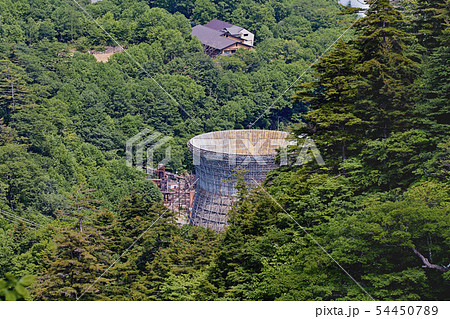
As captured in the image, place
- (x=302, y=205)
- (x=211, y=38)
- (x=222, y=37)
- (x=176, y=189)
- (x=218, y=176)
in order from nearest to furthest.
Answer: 1. (x=302, y=205)
2. (x=218, y=176)
3. (x=176, y=189)
4. (x=211, y=38)
5. (x=222, y=37)

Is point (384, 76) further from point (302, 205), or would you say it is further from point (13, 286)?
point (13, 286)

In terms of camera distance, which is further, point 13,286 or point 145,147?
point 145,147

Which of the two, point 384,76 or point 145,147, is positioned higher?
point 384,76

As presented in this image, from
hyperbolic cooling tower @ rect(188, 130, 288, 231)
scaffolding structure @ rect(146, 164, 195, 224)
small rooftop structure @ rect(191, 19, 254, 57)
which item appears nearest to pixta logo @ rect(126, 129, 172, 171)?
Result: scaffolding structure @ rect(146, 164, 195, 224)

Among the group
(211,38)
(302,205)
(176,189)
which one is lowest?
(176,189)

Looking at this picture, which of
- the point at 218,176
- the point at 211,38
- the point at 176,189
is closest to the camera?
the point at 218,176

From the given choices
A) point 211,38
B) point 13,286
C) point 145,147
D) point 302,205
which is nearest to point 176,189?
point 145,147

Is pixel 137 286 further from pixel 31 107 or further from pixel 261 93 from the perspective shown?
pixel 261 93

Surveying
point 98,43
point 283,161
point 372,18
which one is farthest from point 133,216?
point 98,43
